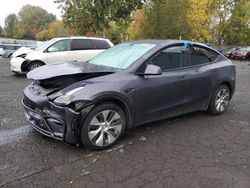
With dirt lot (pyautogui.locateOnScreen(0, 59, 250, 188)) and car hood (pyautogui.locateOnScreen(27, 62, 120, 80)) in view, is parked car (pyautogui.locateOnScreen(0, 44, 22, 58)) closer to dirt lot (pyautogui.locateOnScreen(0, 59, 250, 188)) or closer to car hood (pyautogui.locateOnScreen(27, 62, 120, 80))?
dirt lot (pyautogui.locateOnScreen(0, 59, 250, 188))

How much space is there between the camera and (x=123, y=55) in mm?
5062

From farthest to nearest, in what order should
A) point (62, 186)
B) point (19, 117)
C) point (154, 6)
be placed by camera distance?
point (154, 6)
point (19, 117)
point (62, 186)

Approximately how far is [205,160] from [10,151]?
105 inches

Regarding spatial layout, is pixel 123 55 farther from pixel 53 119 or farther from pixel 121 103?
pixel 53 119

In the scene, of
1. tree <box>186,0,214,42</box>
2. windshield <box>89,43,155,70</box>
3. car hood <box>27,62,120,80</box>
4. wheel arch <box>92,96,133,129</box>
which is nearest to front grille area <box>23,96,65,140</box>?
car hood <box>27,62,120,80</box>

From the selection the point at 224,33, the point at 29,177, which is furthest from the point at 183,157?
the point at 224,33

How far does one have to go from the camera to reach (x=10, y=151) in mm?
4105

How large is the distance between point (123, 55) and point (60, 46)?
643 centimetres

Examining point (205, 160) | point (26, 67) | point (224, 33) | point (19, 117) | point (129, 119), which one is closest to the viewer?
point (205, 160)

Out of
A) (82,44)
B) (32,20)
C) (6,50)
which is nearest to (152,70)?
(82,44)

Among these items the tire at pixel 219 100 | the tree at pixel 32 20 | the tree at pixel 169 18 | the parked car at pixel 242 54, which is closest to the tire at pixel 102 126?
the tire at pixel 219 100

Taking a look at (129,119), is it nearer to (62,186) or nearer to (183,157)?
(183,157)

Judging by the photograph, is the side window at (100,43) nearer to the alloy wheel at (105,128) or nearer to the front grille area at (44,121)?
the front grille area at (44,121)

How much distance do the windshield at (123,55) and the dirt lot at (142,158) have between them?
1.15 m
